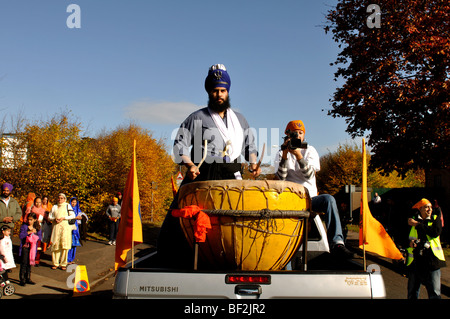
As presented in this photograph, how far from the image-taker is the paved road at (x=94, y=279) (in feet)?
26.2

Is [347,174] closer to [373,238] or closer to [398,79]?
[398,79]

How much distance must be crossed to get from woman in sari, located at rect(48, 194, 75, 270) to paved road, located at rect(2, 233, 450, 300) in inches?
13.3

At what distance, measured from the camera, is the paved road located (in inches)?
315

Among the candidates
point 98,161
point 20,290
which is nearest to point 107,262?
point 20,290

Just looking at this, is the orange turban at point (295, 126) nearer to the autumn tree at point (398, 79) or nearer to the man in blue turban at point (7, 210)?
the man in blue turban at point (7, 210)

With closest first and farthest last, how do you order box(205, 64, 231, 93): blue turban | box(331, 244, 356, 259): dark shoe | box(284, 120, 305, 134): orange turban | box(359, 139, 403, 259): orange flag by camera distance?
box(359, 139, 403, 259): orange flag
box(331, 244, 356, 259): dark shoe
box(205, 64, 231, 93): blue turban
box(284, 120, 305, 134): orange turban

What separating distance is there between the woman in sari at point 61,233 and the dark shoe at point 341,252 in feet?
28.2

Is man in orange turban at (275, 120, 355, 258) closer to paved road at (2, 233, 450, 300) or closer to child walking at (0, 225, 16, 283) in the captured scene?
paved road at (2, 233, 450, 300)

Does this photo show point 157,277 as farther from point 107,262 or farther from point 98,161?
point 98,161

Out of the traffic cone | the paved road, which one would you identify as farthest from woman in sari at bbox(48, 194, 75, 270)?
the traffic cone

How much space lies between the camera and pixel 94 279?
959 cm

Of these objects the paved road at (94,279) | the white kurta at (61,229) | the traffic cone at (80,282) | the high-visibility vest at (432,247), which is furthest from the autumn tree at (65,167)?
the high-visibility vest at (432,247)

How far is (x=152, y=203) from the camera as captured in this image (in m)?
22.0

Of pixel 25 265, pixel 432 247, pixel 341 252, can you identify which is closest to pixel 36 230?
pixel 25 265
